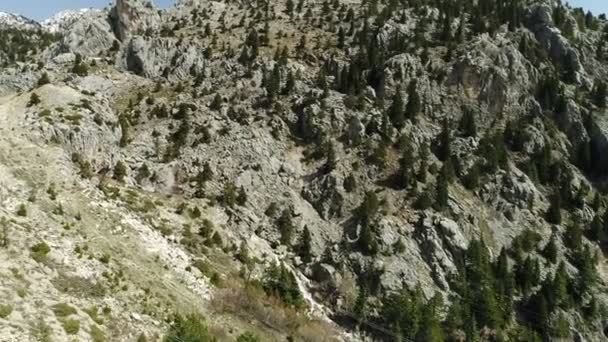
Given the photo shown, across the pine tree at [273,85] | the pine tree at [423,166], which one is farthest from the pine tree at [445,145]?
the pine tree at [273,85]

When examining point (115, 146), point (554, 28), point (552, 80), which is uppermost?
point (554, 28)

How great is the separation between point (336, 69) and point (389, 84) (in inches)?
365

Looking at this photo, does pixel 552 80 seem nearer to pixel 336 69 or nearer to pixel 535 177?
pixel 535 177

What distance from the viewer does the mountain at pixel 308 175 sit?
36.6 metres

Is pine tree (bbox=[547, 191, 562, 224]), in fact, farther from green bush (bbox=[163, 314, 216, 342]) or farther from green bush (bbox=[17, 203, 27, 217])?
green bush (bbox=[17, 203, 27, 217])

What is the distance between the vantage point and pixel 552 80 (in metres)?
93.9

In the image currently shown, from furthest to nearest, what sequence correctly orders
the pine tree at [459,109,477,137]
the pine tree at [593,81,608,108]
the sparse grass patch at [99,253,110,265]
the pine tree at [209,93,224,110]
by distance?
1. the pine tree at [593,81,608,108]
2. the pine tree at [459,109,477,137]
3. the pine tree at [209,93,224,110]
4. the sparse grass patch at [99,253,110,265]

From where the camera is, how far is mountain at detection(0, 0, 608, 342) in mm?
36562

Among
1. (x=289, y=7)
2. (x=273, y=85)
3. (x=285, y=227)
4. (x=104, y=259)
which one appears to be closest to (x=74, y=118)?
(x=104, y=259)

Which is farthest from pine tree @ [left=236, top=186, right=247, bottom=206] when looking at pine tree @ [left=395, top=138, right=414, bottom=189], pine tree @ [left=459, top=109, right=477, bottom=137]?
pine tree @ [left=459, top=109, right=477, bottom=137]

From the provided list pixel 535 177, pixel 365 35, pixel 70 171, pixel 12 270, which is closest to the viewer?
pixel 12 270

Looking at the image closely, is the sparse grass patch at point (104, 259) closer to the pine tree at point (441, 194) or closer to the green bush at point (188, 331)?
the green bush at point (188, 331)

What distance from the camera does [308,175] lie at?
71.4 meters

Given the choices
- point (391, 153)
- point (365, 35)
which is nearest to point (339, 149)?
point (391, 153)
